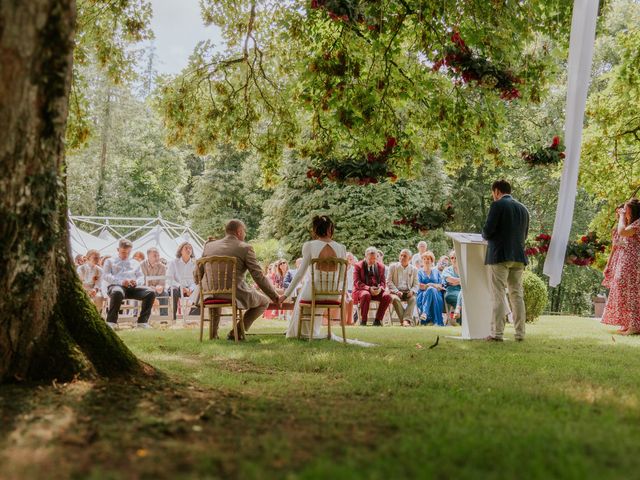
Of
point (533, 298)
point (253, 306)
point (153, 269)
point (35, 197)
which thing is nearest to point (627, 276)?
point (533, 298)

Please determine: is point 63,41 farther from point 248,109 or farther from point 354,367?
point 248,109

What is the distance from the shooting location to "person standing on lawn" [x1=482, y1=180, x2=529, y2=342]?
930cm

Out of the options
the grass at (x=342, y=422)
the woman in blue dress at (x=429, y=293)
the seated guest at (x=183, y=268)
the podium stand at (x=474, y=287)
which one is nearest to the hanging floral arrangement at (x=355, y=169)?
the podium stand at (x=474, y=287)

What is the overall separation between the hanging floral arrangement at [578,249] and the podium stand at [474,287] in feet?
3.02

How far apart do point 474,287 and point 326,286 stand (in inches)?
91.3

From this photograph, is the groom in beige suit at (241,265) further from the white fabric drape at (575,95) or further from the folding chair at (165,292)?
the folding chair at (165,292)

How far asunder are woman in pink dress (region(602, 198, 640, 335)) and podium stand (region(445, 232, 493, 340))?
2884 mm

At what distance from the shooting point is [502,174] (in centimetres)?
3319

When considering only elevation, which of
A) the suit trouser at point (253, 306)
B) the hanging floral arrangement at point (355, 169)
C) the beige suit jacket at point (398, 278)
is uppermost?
the hanging floral arrangement at point (355, 169)

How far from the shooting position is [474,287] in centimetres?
1013

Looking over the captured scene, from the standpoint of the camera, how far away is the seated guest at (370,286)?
589 inches

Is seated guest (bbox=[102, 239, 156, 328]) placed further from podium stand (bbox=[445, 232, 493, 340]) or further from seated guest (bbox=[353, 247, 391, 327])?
podium stand (bbox=[445, 232, 493, 340])

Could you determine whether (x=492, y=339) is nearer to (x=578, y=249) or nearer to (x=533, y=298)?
(x=578, y=249)

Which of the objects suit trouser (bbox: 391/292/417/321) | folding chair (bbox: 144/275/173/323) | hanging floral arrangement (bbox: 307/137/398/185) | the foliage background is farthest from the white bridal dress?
suit trouser (bbox: 391/292/417/321)
